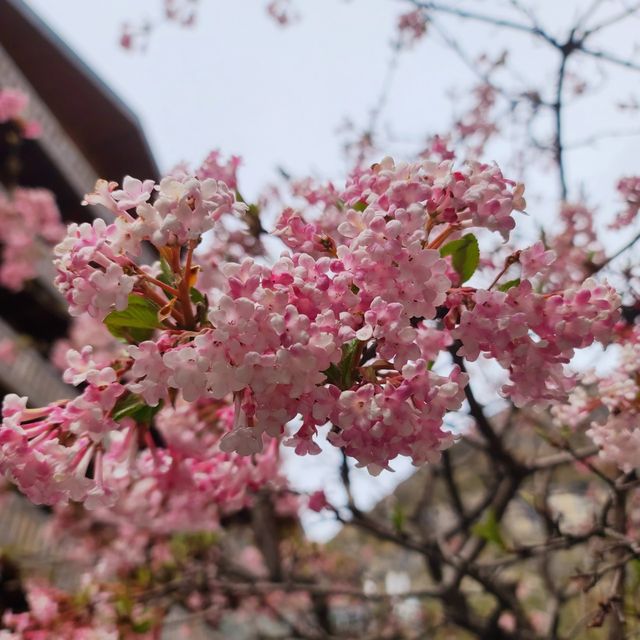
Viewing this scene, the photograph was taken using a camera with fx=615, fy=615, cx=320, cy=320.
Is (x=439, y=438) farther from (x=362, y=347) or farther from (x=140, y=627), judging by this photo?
(x=140, y=627)

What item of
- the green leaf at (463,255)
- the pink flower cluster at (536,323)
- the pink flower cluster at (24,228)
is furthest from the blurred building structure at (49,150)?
the pink flower cluster at (536,323)

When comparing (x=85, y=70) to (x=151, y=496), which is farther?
(x=85, y=70)

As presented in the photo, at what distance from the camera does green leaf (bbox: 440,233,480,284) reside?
1562 millimetres

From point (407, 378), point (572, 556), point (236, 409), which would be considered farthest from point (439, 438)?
point (572, 556)

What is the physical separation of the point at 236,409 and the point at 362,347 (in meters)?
0.30

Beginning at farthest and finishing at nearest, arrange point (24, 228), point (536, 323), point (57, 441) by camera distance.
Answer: point (24, 228)
point (57, 441)
point (536, 323)

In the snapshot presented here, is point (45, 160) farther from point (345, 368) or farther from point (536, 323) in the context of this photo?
point (536, 323)

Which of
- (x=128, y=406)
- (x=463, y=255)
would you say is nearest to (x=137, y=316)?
(x=128, y=406)

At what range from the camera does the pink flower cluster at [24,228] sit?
Answer: 8.33m

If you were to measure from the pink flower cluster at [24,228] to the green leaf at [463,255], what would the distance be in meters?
7.76

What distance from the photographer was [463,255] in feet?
5.15

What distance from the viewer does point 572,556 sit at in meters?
12.4

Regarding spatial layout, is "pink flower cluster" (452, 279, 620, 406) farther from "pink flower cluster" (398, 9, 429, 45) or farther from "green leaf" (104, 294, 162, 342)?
"pink flower cluster" (398, 9, 429, 45)

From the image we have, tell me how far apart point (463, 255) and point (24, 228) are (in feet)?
27.1
